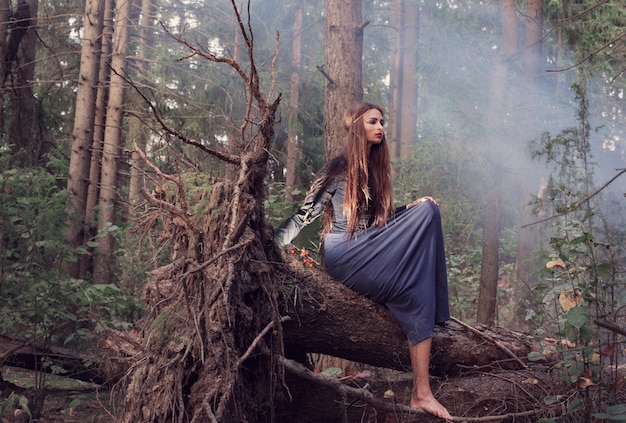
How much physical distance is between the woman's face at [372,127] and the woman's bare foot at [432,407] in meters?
1.95

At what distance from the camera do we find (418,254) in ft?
13.5

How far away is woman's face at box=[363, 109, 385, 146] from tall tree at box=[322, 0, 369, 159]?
1783mm

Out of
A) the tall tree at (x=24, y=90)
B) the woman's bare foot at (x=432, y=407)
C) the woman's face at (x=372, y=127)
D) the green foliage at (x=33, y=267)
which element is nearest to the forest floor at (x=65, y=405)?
the green foliage at (x=33, y=267)

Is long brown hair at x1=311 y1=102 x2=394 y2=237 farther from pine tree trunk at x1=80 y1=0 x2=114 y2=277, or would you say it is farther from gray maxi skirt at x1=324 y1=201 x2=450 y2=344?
pine tree trunk at x1=80 y1=0 x2=114 y2=277

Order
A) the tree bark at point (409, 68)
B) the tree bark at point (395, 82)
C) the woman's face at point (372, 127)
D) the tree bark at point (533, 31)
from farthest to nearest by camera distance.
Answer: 1. the tree bark at point (395, 82)
2. the tree bark at point (409, 68)
3. the tree bark at point (533, 31)
4. the woman's face at point (372, 127)

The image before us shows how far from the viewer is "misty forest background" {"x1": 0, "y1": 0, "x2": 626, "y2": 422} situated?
4.20m

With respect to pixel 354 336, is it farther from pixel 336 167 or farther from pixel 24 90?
pixel 24 90

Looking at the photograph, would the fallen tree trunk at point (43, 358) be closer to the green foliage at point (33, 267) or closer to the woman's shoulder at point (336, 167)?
the green foliage at point (33, 267)

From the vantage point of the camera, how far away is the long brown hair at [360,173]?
4.38 metres

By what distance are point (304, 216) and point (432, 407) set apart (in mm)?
1590

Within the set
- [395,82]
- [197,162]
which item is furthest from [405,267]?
[395,82]

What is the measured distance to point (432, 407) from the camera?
3900 millimetres

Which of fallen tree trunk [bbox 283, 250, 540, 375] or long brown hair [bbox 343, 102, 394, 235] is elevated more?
long brown hair [bbox 343, 102, 394, 235]

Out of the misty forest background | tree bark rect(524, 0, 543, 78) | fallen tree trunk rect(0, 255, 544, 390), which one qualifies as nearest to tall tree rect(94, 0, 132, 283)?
the misty forest background
